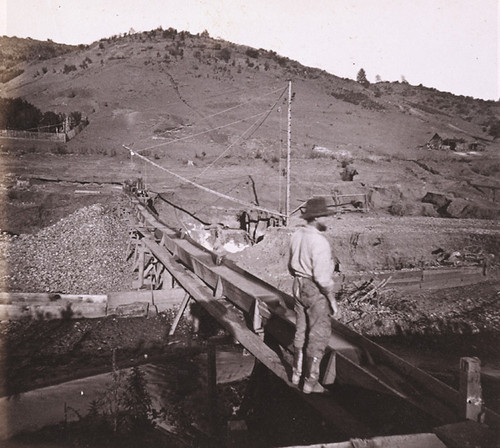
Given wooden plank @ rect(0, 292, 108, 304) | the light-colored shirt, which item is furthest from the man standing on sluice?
wooden plank @ rect(0, 292, 108, 304)

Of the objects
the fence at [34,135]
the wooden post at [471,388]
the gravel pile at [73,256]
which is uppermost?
the fence at [34,135]

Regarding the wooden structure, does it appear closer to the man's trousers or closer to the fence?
the man's trousers

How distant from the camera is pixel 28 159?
1147 inches

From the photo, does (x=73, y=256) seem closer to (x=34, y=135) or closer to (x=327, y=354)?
(x=327, y=354)

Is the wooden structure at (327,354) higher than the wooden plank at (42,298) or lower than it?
higher

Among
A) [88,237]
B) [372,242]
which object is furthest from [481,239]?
[88,237]

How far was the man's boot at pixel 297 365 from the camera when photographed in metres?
3.34

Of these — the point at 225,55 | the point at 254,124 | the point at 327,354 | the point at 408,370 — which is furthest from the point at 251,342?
the point at 225,55

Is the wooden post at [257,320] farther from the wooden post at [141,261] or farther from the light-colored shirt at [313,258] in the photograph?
the wooden post at [141,261]

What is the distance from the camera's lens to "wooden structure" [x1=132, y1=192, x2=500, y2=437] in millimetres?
2857

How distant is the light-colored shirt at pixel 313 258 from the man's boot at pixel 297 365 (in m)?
0.57

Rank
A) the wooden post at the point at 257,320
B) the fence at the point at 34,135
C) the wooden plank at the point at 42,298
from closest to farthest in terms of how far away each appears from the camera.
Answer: the wooden post at the point at 257,320 → the wooden plank at the point at 42,298 → the fence at the point at 34,135

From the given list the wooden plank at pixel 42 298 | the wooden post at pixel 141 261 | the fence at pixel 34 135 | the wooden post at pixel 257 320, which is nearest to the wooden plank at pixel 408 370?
the wooden post at pixel 257 320

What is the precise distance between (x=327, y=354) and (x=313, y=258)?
0.84 meters
